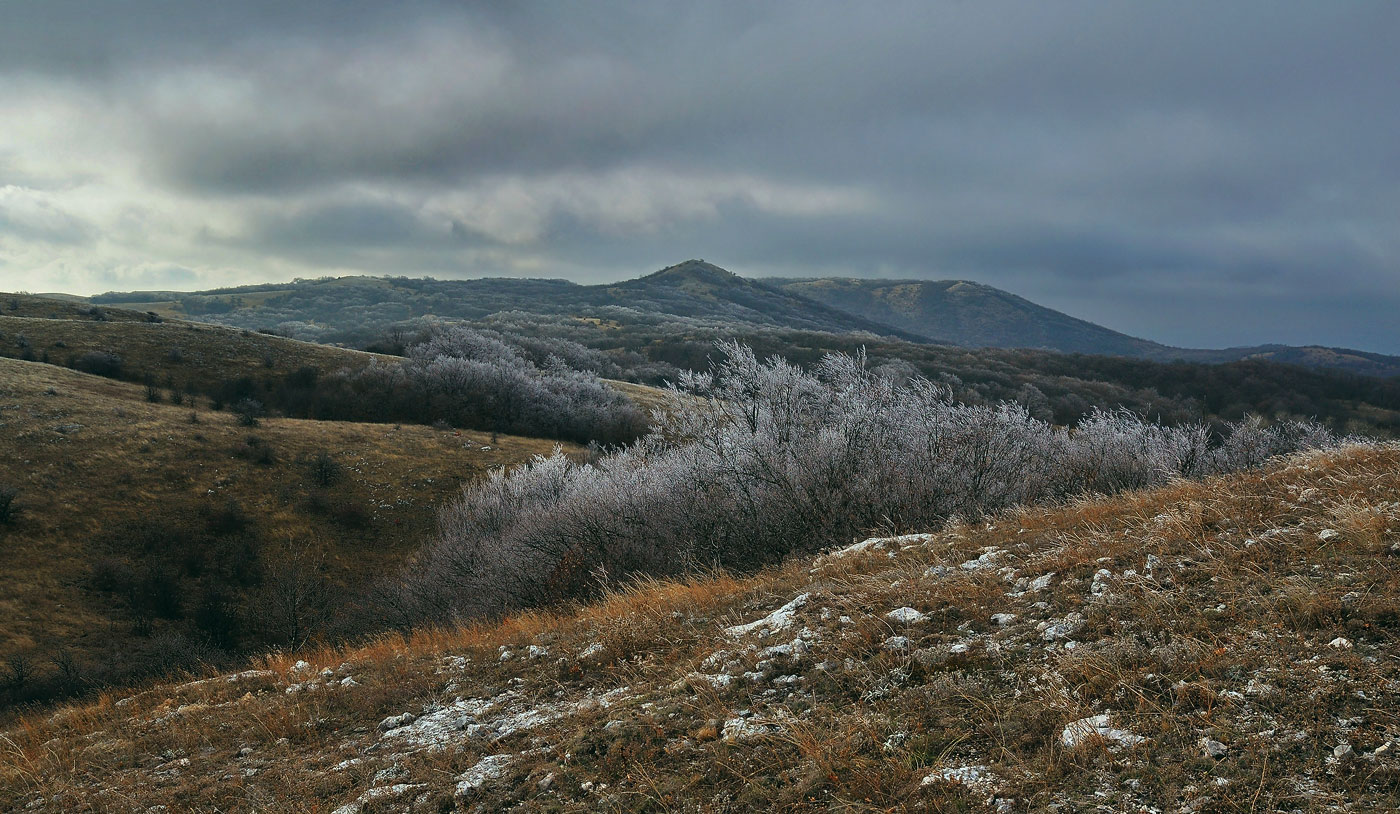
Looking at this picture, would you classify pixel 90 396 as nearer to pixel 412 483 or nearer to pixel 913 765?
pixel 412 483

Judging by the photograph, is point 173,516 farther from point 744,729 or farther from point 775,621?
point 744,729

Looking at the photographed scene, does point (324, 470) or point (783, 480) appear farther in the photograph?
point (324, 470)

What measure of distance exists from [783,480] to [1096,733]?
14672 mm

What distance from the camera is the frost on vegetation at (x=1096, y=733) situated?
402cm

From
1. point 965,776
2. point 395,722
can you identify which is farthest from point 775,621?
point 395,722

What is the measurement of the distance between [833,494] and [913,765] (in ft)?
46.3

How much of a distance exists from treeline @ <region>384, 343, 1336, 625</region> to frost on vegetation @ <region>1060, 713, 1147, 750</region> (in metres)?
11.6

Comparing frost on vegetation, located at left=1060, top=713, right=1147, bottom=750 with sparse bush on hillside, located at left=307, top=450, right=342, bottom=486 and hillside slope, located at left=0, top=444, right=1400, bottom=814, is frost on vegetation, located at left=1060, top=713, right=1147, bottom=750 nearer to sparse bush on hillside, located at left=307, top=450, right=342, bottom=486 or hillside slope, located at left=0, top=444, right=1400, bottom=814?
hillside slope, located at left=0, top=444, right=1400, bottom=814

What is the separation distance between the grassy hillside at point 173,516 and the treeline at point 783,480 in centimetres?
730

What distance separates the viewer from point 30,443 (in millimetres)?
32906

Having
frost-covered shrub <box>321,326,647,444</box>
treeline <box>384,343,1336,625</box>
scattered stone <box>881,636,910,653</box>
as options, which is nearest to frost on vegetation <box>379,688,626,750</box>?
scattered stone <box>881,636,910,653</box>

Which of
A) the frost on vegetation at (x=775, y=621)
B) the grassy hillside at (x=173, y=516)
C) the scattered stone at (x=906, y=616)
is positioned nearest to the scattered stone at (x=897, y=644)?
the scattered stone at (x=906, y=616)

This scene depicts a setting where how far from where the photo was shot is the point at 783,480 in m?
18.7

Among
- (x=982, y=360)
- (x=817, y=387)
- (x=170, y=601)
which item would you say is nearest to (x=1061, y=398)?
(x=982, y=360)
